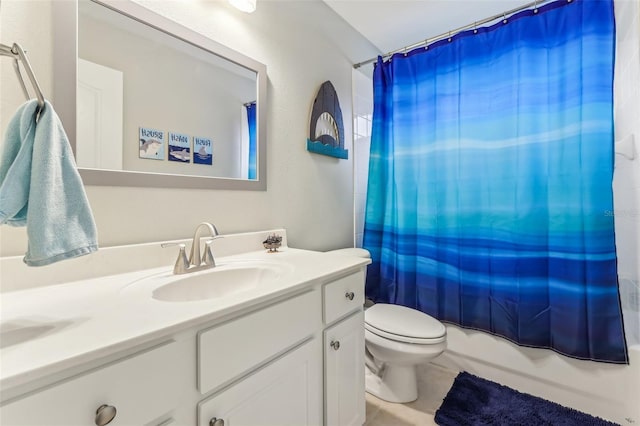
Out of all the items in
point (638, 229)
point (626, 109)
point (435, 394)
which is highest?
point (626, 109)

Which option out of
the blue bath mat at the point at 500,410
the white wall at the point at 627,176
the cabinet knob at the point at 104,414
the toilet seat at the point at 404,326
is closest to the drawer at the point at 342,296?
the toilet seat at the point at 404,326

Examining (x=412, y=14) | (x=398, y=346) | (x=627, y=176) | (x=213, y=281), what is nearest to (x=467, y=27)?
(x=412, y=14)

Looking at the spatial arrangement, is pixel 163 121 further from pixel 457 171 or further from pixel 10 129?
pixel 457 171

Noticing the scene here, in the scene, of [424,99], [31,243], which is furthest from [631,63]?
[31,243]

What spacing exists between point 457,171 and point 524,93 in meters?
Result: 0.49

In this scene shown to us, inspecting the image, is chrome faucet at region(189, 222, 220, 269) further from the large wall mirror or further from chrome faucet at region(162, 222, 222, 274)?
the large wall mirror

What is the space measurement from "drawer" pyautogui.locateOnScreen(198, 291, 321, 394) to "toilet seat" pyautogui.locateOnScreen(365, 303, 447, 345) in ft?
2.00

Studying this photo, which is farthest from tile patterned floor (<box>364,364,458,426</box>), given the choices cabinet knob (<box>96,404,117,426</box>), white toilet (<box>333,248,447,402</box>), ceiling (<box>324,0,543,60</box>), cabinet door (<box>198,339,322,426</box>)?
ceiling (<box>324,0,543,60</box>)

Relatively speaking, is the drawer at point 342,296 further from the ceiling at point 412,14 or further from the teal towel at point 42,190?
the ceiling at point 412,14

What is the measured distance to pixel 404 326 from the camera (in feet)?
4.52

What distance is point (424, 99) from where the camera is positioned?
5.75ft

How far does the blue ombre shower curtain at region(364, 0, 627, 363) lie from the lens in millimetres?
1261

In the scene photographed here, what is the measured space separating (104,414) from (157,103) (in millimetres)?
977

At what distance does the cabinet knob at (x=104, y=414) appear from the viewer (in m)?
0.47
